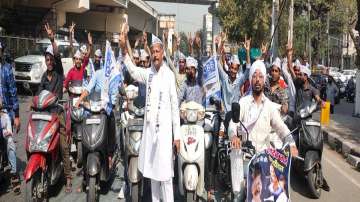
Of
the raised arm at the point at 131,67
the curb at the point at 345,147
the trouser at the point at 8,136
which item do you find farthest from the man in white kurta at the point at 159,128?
the curb at the point at 345,147

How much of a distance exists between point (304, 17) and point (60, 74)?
39694mm

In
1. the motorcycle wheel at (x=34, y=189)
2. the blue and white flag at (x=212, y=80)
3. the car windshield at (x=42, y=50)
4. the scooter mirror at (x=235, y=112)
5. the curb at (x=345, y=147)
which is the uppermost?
the car windshield at (x=42, y=50)

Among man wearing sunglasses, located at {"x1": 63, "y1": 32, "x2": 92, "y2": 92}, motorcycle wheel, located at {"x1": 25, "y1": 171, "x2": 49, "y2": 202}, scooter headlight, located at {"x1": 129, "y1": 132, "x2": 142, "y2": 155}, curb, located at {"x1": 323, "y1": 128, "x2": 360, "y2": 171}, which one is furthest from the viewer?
curb, located at {"x1": 323, "y1": 128, "x2": 360, "y2": 171}

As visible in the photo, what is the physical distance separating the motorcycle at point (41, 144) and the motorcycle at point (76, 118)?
1395 mm

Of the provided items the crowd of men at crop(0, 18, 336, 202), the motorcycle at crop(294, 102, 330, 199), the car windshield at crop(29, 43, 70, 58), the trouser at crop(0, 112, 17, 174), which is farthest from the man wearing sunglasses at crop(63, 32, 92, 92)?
the car windshield at crop(29, 43, 70, 58)

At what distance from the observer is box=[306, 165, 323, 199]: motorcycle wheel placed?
674cm

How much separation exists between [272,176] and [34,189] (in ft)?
9.24

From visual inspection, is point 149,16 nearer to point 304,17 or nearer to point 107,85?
point 304,17

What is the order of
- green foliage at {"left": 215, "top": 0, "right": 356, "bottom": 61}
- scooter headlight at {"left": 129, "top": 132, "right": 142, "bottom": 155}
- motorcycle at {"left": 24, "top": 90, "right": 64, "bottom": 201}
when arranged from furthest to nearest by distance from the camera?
1. green foliage at {"left": 215, "top": 0, "right": 356, "bottom": 61}
2. scooter headlight at {"left": 129, "top": 132, "right": 142, "bottom": 155}
3. motorcycle at {"left": 24, "top": 90, "right": 64, "bottom": 201}

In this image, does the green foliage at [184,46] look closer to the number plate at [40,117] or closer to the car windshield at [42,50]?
the car windshield at [42,50]

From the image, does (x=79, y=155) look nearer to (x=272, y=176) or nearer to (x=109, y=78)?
(x=109, y=78)

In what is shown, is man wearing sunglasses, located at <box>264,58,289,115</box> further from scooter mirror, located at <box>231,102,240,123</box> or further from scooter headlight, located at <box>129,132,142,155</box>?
scooter mirror, located at <box>231,102,240,123</box>

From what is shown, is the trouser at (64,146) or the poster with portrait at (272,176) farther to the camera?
the trouser at (64,146)

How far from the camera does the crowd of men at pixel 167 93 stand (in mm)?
4812
